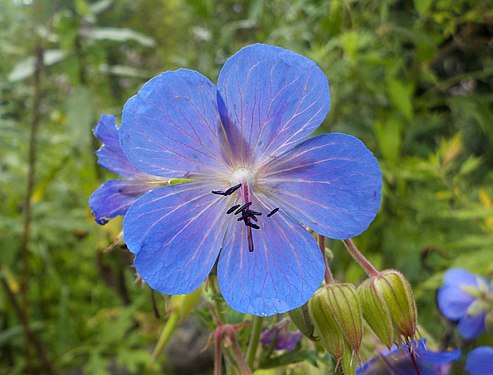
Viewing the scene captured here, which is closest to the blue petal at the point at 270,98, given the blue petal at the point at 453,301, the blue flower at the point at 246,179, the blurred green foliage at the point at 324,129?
the blue flower at the point at 246,179

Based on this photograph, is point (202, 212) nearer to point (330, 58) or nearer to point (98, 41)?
point (330, 58)

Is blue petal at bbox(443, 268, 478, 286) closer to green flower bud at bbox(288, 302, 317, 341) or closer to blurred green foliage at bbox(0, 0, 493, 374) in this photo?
blurred green foliage at bbox(0, 0, 493, 374)

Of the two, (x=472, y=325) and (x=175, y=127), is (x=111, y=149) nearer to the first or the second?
(x=175, y=127)

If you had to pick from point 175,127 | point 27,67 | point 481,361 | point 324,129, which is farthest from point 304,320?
point 27,67

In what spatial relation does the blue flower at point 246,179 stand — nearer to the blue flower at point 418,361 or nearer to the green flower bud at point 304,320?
the green flower bud at point 304,320

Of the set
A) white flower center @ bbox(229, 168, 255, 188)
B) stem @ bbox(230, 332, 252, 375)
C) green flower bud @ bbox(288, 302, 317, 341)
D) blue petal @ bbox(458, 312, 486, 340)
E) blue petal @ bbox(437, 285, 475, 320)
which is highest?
white flower center @ bbox(229, 168, 255, 188)

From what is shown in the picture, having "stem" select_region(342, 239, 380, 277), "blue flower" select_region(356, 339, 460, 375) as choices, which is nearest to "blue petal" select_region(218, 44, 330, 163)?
"stem" select_region(342, 239, 380, 277)

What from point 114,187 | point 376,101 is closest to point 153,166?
point 114,187
